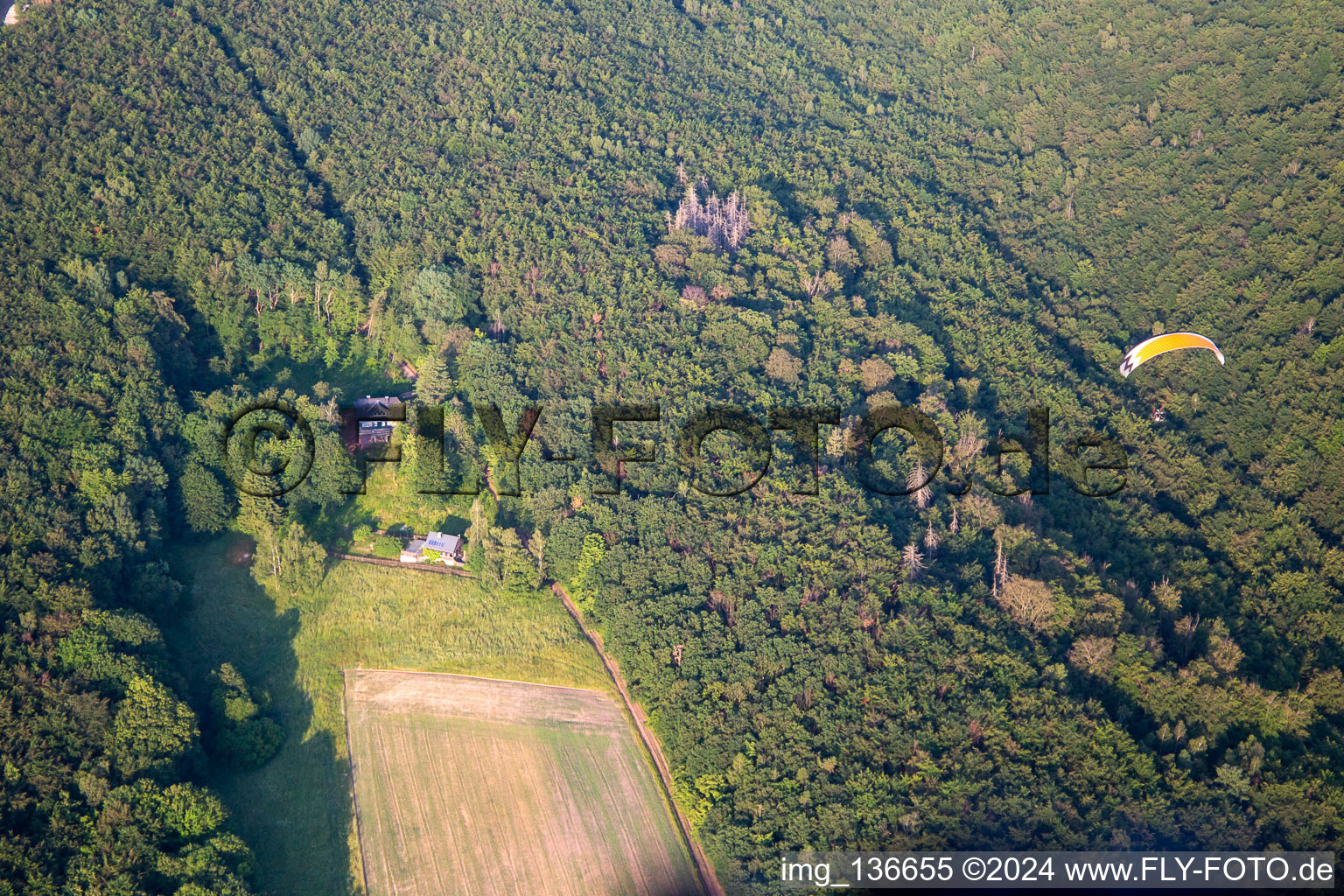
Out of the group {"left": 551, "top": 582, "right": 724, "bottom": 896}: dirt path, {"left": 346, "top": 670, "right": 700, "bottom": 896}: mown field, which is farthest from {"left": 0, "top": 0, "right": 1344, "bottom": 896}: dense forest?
{"left": 346, "top": 670, "right": 700, "bottom": 896}: mown field

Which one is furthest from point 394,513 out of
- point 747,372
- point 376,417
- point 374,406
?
point 747,372

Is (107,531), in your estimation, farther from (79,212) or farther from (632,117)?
(632,117)

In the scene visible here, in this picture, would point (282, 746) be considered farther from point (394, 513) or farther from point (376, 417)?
point (376, 417)

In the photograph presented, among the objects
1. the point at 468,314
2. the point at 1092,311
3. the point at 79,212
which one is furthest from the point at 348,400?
A: the point at 1092,311

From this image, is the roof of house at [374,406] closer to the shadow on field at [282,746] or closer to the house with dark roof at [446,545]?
the house with dark roof at [446,545]

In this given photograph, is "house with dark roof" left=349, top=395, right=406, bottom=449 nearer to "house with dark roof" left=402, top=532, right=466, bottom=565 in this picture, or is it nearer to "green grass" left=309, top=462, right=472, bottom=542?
"green grass" left=309, top=462, right=472, bottom=542

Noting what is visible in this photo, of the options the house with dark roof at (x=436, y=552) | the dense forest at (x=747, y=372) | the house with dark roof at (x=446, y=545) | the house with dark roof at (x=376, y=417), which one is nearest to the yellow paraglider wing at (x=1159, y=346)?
the dense forest at (x=747, y=372)

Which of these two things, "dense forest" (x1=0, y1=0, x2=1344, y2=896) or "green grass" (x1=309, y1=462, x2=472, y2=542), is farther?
"green grass" (x1=309, y1=462, x2=472, y2=542)
